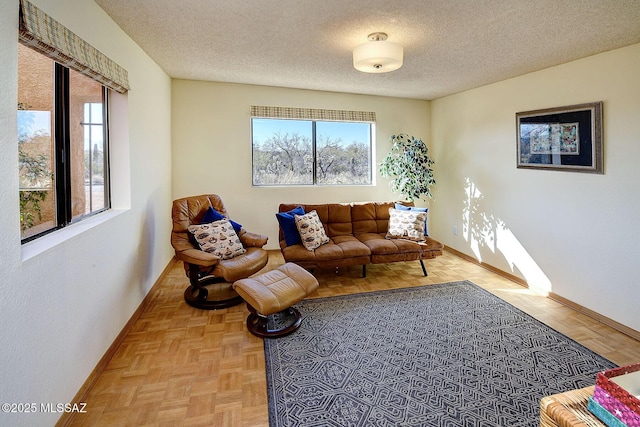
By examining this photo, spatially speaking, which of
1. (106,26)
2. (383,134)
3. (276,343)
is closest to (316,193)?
(383,134)

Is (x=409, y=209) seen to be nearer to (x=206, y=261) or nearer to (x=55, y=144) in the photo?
(x=206, y=261)

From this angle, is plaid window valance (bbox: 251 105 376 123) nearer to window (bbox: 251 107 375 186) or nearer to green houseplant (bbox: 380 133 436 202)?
window (bbox: 251 107 375 186)

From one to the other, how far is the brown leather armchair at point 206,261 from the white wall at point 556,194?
9.66 feet

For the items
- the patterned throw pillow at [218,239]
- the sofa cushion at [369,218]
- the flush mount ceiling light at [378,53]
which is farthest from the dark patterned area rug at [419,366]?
the flush mount ceiling light at [378,53]

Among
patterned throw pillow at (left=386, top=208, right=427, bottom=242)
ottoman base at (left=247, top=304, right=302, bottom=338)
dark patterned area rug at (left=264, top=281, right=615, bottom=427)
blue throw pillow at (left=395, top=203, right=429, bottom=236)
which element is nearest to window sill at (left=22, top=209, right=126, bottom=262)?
ottoman base at (left=247, top=304, right=302, bottom=338)

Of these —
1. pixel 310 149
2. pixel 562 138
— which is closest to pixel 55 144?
pixel 310 149

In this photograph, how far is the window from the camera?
4.86 m

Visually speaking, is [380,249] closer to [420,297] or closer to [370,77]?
[420,297]

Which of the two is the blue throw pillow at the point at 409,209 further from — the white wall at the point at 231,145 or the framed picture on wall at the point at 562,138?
the framed picture on wall at the point at 562,138

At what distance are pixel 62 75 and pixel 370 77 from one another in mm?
3110

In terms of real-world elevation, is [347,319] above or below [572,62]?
below

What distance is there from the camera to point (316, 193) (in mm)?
5051

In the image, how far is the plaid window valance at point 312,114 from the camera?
4.66 m

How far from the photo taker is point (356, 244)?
3.82 m
